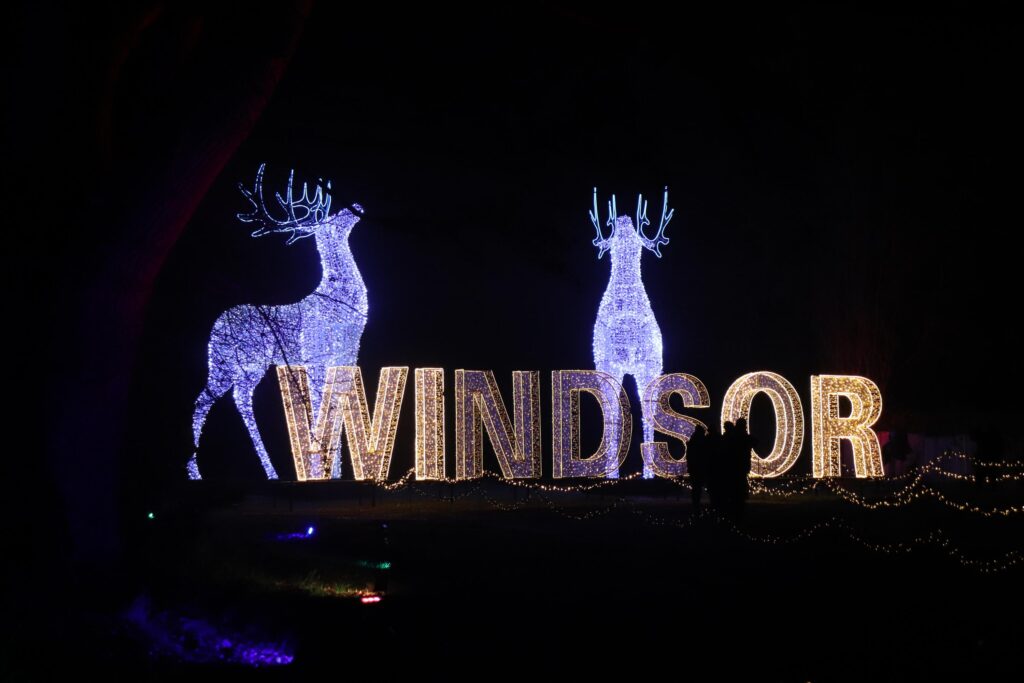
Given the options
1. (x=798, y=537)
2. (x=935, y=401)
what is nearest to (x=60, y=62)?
(x=798, y=537)

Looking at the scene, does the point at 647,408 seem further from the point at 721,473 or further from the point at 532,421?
the point at 721,473

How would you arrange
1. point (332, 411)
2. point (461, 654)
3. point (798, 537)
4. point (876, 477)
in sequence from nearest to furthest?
point (461, 654) → point (798, 537) → point (332, 411) → point (876, 477)

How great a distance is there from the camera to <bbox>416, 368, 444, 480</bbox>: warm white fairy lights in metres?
21.4

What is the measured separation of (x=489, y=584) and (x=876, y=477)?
1491cm

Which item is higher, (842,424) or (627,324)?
(627,324)

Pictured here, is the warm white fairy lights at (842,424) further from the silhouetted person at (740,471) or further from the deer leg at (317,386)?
the deer leg at (317,386)

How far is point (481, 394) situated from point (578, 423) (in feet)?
6.92

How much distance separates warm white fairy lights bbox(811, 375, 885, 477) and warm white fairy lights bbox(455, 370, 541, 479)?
614 cm

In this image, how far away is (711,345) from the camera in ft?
138

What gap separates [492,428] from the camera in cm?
2205

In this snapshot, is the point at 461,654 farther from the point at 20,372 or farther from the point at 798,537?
the point at 798,537

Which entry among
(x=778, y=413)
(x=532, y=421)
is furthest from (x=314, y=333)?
(x=778, y=413)

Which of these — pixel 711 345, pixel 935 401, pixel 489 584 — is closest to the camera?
pixel 489 584

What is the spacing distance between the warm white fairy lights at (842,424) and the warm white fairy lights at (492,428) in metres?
6.14
